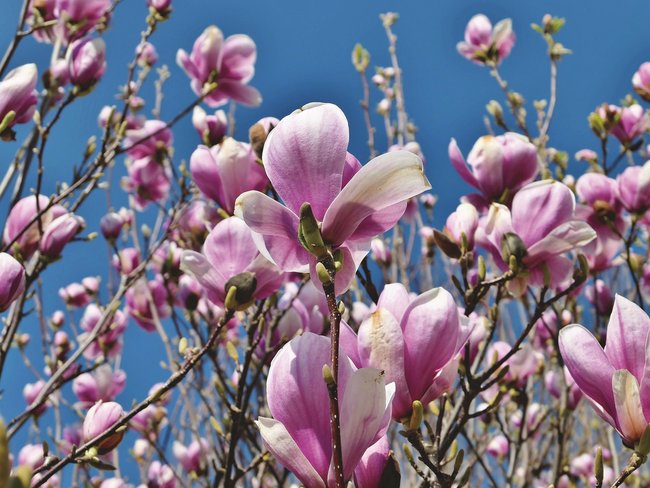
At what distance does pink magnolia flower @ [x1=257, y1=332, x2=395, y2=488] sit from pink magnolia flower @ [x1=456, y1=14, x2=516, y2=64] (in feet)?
7.35

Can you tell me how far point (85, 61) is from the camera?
172 centimetres

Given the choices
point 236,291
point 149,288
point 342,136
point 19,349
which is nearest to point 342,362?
point 342,136

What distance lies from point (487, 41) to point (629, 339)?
2.11 metres

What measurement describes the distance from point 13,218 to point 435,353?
3.66ft

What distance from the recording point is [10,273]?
100 centimetres

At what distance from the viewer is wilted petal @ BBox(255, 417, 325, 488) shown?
567 millimetres

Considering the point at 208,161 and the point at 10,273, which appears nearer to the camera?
the point at 10,273

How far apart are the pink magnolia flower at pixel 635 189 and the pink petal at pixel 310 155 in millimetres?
1095

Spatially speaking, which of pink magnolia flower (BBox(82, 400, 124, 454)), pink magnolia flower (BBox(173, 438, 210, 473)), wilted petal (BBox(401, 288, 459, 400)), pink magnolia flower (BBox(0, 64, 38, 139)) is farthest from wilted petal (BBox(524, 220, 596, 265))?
pink magnolia flower (BBox(173, 438, 210, 473))

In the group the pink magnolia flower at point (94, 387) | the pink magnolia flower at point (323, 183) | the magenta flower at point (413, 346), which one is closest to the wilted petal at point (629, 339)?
the magenta flower at point (413, 346)

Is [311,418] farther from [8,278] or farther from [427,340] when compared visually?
[8,278]

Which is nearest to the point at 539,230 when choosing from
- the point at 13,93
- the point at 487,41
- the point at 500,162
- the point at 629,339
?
the point at 500,162

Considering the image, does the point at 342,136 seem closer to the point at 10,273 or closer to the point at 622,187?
the point at 10,273

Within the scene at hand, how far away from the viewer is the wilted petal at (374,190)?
23.4 inches
